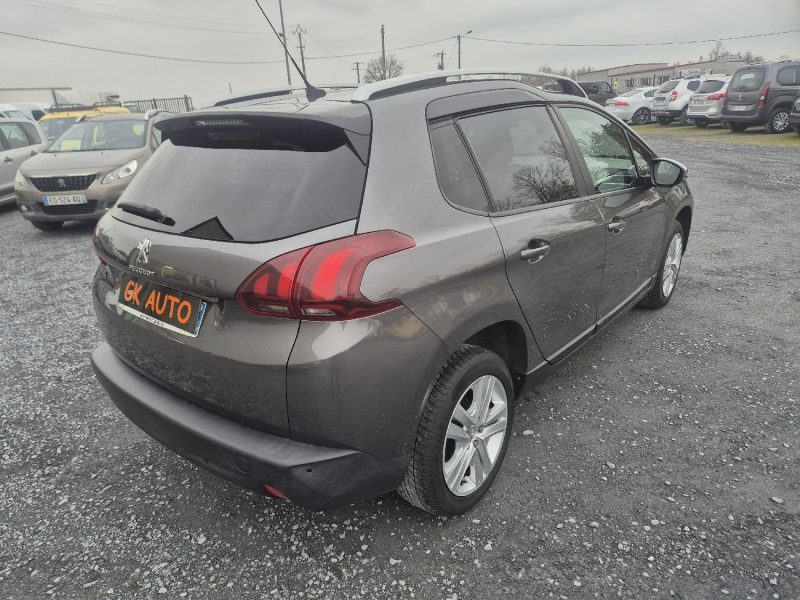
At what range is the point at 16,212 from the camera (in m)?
9.60

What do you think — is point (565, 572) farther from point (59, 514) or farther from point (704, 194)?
point (704, 194)

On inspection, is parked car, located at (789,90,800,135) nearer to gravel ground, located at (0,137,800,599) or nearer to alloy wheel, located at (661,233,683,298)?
alloy wheel, located at (661,233,683,298)

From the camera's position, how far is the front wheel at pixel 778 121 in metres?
15.9

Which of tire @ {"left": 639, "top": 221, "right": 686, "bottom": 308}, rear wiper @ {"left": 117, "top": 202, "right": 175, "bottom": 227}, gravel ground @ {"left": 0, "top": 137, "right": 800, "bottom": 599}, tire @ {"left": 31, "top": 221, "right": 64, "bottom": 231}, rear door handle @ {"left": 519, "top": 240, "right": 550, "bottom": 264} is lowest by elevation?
tire @ {"left": 31, "top": 221, "right": 64, "bottom": 231}

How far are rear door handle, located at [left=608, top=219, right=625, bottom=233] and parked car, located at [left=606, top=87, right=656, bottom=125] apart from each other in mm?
22781

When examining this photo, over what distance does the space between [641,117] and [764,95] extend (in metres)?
8.68

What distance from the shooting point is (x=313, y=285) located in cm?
166

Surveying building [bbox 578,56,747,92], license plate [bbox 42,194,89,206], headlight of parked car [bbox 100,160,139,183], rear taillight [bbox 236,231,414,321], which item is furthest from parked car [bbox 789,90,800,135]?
building [bbox 578,56,747,92]

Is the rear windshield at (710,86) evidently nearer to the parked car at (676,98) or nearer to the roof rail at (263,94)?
the parked car at (676,98)

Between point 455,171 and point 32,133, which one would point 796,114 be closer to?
point 455,171

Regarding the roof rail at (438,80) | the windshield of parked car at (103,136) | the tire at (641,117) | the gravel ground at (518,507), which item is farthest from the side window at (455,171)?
the tire at (641,117)

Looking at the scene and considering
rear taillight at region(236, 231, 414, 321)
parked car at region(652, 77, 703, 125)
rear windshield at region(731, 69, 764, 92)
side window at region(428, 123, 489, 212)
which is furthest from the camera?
parked car at region(652, 77, 703, 125)

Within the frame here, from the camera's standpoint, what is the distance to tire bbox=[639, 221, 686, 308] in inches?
159

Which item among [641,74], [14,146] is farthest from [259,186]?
[641,74]
